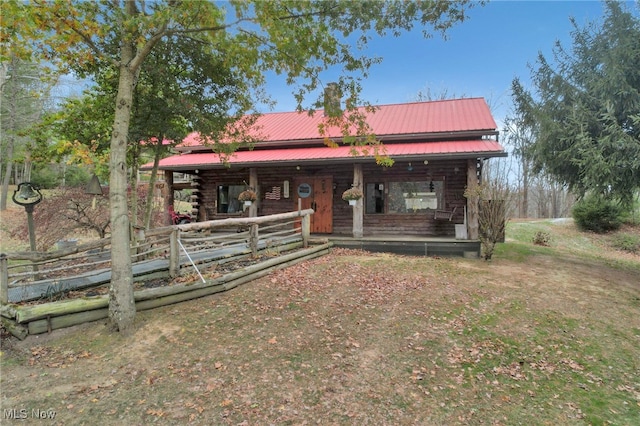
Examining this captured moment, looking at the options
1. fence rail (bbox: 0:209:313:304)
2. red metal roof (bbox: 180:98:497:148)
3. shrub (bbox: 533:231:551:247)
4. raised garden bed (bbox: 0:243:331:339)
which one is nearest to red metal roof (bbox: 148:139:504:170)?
red metal roof (bbox: 180:98:497:148)

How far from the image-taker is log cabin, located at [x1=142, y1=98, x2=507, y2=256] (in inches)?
430

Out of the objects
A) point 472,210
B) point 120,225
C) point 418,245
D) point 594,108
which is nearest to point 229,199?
point 418,245

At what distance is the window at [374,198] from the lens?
12.9 metres

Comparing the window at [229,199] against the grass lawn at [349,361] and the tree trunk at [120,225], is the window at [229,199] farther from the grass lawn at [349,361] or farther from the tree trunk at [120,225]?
the tree trunk at [120,225]

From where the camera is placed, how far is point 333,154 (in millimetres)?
12000

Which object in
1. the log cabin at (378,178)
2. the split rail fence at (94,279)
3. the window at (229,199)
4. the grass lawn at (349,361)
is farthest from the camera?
the window at (229,199)

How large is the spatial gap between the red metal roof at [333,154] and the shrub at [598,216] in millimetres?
10067

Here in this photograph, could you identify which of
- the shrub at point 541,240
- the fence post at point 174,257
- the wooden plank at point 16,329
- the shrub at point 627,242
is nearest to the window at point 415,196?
the shrub at point 541,240

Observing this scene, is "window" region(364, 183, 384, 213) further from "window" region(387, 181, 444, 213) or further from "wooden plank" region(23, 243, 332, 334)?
"wooden plank" region(23, 243, 332, 334)

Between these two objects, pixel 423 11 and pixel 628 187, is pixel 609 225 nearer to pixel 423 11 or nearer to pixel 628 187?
pixel 628 187

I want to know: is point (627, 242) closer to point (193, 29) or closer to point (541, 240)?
point (541, 240)

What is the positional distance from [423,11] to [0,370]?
24.7ft

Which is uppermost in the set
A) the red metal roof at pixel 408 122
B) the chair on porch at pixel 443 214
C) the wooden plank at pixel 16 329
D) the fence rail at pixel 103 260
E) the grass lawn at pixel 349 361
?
the red metal roof at pixel 408 122

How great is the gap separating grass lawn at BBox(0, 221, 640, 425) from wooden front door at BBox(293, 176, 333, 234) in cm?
643
